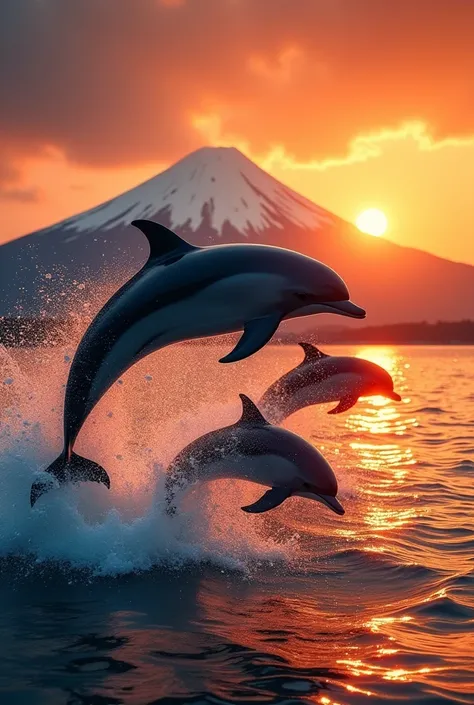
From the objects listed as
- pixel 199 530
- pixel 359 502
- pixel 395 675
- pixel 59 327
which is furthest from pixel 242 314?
pixel 359 502

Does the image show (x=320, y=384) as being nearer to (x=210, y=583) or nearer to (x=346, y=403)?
(x=346, y=403)

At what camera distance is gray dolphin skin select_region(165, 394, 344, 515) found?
8.04 metres

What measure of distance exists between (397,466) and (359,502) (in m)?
3.46

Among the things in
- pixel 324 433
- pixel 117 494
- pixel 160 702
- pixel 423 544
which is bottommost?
pixel 160 702

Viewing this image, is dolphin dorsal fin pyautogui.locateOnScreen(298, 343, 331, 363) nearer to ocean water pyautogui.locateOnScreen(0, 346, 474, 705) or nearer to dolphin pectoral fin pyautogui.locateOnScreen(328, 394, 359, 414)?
dolphin pectoral fin pyautogui.locateOnScreen(328, 394, 359, 414)

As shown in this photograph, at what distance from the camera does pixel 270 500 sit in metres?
7.89

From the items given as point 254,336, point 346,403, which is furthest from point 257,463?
point 346,403

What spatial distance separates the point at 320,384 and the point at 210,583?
497 cm

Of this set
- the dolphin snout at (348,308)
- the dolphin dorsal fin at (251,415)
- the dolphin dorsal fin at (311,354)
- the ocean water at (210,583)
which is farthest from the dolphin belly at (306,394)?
the dolphin snout at (348,308)

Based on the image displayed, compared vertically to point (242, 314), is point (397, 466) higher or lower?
lower

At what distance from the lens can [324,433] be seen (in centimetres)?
1995

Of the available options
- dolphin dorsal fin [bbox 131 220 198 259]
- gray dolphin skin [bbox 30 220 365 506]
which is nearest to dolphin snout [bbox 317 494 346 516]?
gray dolphin skin [bbox 30 220 365 506]

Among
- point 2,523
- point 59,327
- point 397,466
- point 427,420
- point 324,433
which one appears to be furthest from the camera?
point 427,420

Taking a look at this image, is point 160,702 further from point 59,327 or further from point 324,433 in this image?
point 324,433
